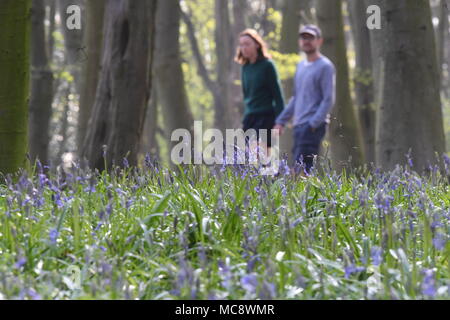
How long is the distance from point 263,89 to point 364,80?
17.5ft

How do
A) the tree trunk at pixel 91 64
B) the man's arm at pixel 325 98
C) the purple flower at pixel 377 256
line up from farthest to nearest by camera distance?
the tree trunk at pixel 91 64, the man's arm at pixel 325 98, the purple flower at pixel 377 256

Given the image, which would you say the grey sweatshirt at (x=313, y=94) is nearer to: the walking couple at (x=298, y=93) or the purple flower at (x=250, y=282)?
the walking couple at (x=298, y=93)

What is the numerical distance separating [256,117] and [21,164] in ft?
13.5

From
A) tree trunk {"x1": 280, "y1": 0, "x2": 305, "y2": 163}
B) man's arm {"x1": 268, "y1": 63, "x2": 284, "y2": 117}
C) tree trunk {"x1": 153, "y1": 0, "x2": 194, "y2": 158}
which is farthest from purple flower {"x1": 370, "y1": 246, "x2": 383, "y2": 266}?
tree trunk {"x1": 280, "y1": 0, "x2": 305, "y2": 163}

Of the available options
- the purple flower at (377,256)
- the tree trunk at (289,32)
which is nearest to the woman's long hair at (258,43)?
the purple flower at (377,256)

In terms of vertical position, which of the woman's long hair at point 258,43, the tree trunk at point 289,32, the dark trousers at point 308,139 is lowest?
the dark trousers at point 308,139

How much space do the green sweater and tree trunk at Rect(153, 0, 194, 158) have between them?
316 centimetres

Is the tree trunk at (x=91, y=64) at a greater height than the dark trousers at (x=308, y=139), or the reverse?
the tree trunk at (x=91, y=64)

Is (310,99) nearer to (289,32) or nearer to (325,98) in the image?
(325,98)

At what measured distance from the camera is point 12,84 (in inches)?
241

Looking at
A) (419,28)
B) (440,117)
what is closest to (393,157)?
(440,117)

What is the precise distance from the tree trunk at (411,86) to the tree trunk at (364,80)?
18.8 feet

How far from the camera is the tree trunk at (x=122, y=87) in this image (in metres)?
8.21

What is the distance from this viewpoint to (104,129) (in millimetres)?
8234
